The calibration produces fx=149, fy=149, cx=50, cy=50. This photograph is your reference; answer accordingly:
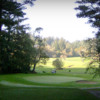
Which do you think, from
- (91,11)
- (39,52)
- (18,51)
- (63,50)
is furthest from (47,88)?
(63,50)

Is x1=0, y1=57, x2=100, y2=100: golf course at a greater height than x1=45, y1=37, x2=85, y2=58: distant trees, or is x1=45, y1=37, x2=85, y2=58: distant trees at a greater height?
x1=45, y1=37, x2=85, y2=58: distant trees

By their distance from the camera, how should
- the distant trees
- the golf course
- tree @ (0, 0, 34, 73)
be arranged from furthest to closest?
the distant trees < tree @ (0, 0, 34, 73) < the golf course

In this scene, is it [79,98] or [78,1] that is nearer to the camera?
[79,98]

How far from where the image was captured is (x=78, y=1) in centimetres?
1297

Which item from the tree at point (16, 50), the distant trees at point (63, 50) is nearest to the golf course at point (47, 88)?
the tree at point (16, 50)

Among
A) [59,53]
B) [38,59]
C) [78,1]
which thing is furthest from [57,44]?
[78,1]

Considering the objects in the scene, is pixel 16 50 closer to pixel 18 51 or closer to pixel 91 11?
pixel 18 51

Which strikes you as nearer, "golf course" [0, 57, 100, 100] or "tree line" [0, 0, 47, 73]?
"golf course" [0, 57, 100, 100]

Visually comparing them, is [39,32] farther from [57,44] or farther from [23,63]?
[57,44]

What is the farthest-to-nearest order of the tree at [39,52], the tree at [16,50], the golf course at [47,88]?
the tree at [39,52] → the tree at [16,50] → the golf course at [47,88]

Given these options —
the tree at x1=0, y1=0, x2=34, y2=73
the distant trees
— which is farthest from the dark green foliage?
the distant trees

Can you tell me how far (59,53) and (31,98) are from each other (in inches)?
3612

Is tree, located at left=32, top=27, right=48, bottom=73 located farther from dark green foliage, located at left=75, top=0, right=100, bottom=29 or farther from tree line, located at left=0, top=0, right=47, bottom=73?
dark green foliage, located at left=75, top=0, right=100, bottom=29

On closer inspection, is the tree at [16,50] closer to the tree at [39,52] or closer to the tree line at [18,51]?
the tree line at [18,51]
